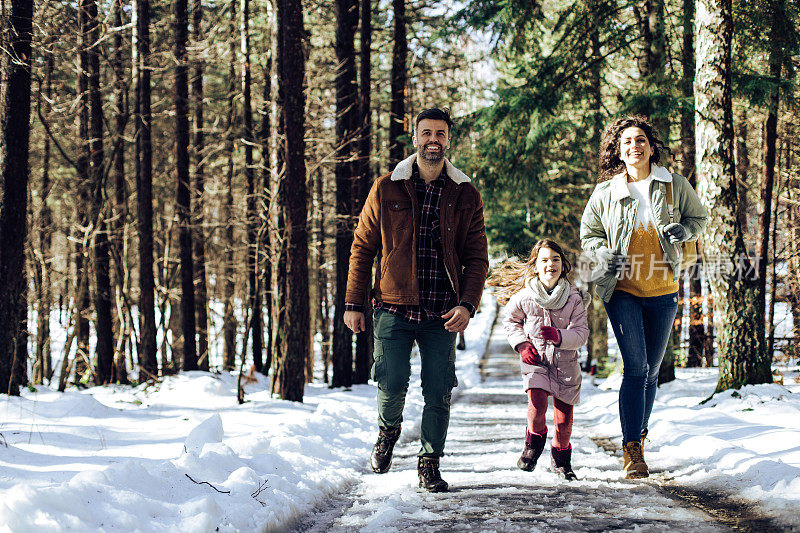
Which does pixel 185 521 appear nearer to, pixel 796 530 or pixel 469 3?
pixel 796 530

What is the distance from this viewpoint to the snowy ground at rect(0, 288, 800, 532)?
147 inches

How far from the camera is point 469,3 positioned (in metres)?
14.2

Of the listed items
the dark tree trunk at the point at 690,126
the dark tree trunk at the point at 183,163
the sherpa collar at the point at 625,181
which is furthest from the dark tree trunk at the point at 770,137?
the dark tree trunk at the point at 183,163

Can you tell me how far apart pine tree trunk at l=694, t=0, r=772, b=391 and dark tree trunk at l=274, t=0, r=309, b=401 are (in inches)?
218

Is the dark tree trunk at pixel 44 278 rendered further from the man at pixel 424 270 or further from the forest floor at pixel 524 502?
→ the forest floor at pixel 524 502

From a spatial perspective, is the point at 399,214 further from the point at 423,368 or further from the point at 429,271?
the point at 423,368

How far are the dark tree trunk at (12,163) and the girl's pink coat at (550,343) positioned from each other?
6.62 metres

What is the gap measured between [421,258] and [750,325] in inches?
224

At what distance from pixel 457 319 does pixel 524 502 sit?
1.24 meters

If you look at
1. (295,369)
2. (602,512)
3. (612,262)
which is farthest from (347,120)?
(602,512)

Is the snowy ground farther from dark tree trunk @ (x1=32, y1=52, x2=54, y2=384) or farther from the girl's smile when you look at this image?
dark tree trunk @ (x1=32, y1=52, x2=54, y2=384)

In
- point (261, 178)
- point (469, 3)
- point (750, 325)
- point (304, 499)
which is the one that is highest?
point (469, 3)

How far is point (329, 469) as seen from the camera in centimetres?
588

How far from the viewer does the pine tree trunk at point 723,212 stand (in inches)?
352
